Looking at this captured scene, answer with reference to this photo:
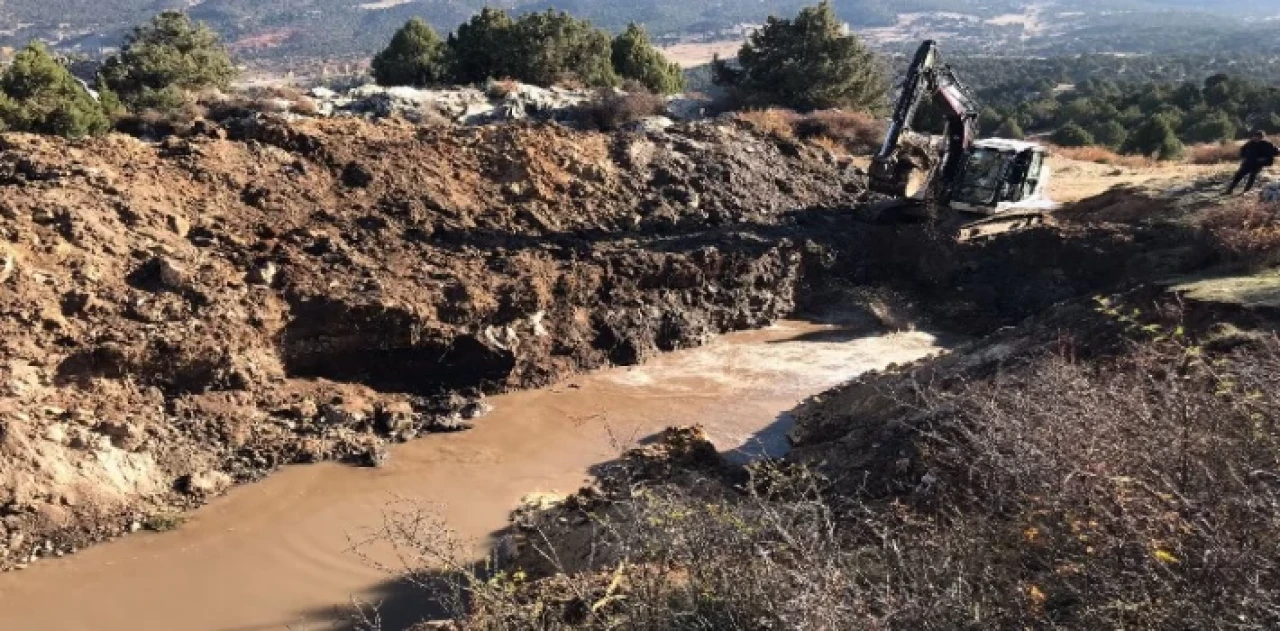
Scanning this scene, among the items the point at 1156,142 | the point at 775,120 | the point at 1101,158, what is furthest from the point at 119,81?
the point at 1156,142

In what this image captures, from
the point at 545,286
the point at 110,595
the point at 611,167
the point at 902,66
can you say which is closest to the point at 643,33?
the point at 611,167

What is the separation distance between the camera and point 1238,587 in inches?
126

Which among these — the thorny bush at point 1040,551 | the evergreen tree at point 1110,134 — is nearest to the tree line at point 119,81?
the thorny bush at point 1040,551

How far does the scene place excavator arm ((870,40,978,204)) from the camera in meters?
14.9

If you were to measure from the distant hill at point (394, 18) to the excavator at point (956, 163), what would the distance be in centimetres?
8847

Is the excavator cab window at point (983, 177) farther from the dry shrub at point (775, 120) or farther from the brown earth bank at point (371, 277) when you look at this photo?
the dry shrub at point (775, 120)

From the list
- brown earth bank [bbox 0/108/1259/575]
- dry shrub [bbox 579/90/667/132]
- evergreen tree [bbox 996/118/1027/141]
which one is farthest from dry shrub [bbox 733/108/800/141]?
evergreen tree [bbox 996/118/1027/141]

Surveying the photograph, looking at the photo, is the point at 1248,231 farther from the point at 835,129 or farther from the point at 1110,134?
the point at 1110,134

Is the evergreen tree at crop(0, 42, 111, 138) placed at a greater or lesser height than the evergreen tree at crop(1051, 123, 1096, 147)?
greater

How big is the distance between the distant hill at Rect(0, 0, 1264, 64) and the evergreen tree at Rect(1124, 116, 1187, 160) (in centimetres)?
8363

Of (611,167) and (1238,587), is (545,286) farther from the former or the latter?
(1238,587)

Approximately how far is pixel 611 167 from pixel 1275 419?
A: 11742 mm

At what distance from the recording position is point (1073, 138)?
3328 centimetres

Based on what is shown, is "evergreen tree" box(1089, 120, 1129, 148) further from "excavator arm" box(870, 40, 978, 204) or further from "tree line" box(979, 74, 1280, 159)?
"excavator arm" box(870, 40, 978, 204)
